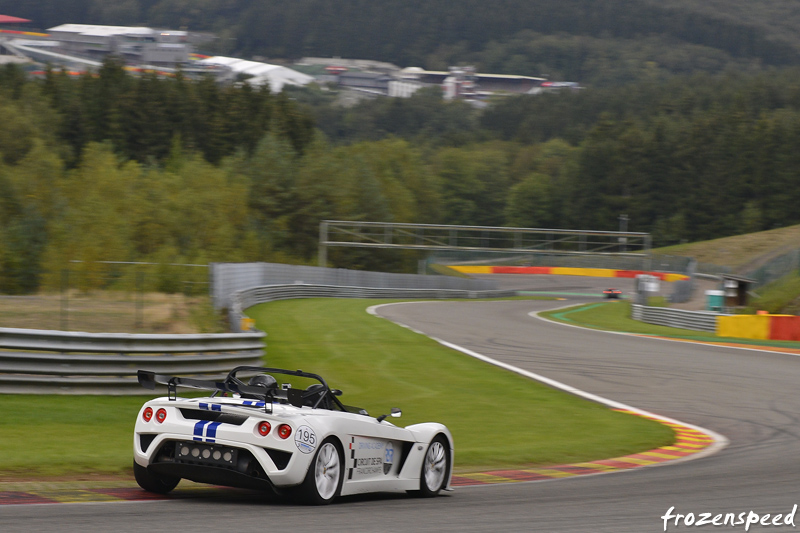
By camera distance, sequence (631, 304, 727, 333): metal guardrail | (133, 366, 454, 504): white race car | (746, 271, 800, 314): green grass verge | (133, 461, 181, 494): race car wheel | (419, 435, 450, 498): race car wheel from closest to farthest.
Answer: (133, 366, 454, 504): white race car, (133, 461, 181, 494): race car wheel, (419, 435, 450, 498): race car wheel, (746, 271, 800, 314): green grass verge, (631, 304, 727, 333): metal guardrail

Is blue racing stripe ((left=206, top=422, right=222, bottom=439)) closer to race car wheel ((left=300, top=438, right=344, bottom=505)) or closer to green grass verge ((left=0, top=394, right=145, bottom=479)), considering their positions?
race car wheel ((left=300, top=438, right=344, bottom=505))

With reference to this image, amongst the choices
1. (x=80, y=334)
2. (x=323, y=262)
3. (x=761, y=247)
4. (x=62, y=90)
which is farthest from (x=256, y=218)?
(x=80, y=334)

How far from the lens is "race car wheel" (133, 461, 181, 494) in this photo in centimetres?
692

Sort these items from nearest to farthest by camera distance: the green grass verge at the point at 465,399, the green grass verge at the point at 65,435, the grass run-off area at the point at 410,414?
the green grass verge at the point at 65,435
the grass run-off area at the point at 410,414
the green grass verge at the point at 465,399

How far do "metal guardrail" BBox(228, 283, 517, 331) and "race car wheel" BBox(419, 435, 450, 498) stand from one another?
10545mm

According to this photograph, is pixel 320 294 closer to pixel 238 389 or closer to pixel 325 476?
pixel 238 389

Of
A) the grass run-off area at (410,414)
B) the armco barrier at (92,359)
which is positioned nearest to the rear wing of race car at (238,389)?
the grass run-off area at (410,414)

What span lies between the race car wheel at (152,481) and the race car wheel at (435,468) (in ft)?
6.61

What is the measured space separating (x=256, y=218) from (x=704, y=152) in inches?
A: 2826

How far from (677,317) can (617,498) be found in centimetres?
2688

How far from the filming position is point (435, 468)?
8.12 metres

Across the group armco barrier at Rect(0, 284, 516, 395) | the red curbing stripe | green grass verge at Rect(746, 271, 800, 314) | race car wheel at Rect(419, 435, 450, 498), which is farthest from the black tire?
green grass verge at Rect(746, 271, 800, 314)

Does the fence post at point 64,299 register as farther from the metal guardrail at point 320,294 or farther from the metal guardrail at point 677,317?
the metal guardrail at point 677,317

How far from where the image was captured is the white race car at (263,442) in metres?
6.49
